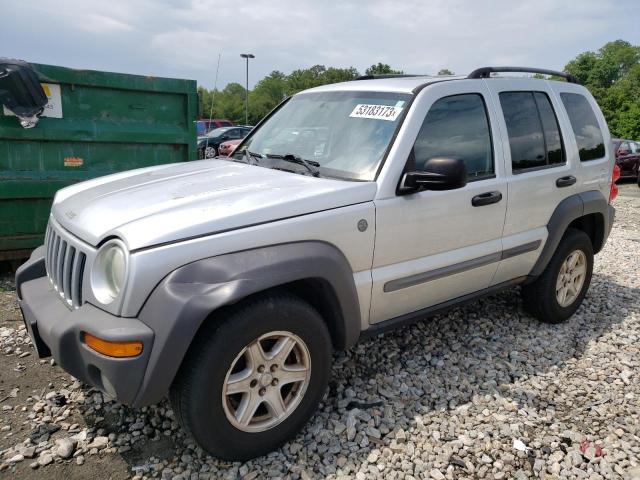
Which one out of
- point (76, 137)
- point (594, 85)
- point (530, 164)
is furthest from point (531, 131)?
point (594, 85)

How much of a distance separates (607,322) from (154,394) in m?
3.84

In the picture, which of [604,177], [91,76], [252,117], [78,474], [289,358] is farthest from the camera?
[252,117]

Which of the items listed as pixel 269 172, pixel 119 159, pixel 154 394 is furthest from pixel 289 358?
pixel 119 159

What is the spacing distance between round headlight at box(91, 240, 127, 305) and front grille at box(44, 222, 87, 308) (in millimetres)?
145

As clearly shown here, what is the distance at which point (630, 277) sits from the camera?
567 cm

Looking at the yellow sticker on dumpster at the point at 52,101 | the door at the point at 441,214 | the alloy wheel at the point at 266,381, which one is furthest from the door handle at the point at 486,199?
the yellow sticker on dumpster at the point at 52,101

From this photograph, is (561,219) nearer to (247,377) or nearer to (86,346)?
(247,377)

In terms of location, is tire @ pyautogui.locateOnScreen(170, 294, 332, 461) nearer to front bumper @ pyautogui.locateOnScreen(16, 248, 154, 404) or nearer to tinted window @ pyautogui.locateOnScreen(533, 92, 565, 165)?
front bumper @ pyautogui.locateOnScreen(16, 248, 154, 404)

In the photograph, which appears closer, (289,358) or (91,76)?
(289,358)

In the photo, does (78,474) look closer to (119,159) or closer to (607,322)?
(119,159)

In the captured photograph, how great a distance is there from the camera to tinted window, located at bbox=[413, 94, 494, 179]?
308 cm

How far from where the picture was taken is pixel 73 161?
5098 millimetres

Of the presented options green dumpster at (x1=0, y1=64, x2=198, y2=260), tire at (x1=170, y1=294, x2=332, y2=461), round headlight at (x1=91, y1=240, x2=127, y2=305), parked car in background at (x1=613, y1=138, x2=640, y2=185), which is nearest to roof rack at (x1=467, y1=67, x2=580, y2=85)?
tire at (x1=170, y1=294, x2=332, y2=461)

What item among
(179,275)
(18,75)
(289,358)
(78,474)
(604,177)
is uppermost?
(18,75)
